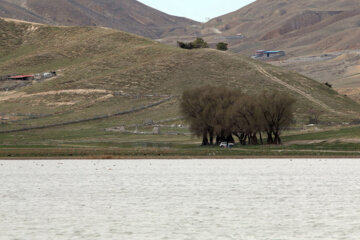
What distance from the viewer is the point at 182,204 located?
40188mm

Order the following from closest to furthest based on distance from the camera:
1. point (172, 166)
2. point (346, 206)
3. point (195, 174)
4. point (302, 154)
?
point (346, 206) < point (195, 174) < point (172, 166) < point (302, 154)

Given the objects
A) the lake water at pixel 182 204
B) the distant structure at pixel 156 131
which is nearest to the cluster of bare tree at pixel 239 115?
the distant structure at pixel 156 131

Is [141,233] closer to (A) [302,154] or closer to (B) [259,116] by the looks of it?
(A) [302,154]

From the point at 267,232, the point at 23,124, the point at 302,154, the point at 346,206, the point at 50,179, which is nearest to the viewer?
the point at 267,232

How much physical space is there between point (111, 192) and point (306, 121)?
124 m

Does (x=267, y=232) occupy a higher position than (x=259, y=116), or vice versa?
(x=259, y=116)

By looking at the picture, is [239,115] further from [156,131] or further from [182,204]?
[182,204]

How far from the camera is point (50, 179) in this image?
58594mm

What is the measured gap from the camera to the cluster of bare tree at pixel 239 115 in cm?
10838

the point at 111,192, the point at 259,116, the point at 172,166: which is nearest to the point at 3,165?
the point at 172,166

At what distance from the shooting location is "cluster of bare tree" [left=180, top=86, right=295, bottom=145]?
4267 inches

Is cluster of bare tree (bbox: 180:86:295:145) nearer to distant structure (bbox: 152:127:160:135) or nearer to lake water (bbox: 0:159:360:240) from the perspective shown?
distant structure (bbox: 152:127:160:135)

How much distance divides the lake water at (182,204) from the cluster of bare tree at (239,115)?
39.0 metres

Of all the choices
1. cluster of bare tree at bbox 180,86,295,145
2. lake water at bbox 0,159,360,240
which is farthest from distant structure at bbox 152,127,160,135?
lake water at bbox 0,159,360,240
